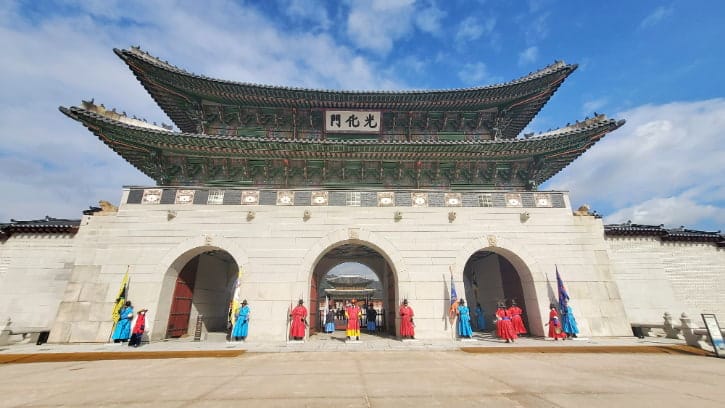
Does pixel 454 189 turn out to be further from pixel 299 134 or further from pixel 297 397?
pixel 297 397

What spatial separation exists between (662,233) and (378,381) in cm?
1664

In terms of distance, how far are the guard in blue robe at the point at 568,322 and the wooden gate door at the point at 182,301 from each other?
602 inches

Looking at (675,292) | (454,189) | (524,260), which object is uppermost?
(454,189)

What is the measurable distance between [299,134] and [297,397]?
13395mm

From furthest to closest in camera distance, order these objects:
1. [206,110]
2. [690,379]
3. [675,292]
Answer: [206,110], [675,292], [690,379]

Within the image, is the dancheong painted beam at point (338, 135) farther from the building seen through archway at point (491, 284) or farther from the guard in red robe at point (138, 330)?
the guard in red robe at point (138, 330)

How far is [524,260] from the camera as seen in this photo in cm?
1176

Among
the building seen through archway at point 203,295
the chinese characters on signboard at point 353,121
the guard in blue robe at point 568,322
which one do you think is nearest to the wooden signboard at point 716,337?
the guard in blue robe at point 568,322

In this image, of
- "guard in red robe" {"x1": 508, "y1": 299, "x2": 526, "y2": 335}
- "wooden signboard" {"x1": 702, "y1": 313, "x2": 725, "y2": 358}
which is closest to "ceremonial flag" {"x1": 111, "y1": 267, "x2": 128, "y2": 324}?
"guard in red robe" {"x1": 508, "y1": 299, "x2": 526, "y2": 335}

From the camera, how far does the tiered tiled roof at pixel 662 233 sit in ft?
44.5

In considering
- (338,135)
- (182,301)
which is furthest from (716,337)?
(182,301)

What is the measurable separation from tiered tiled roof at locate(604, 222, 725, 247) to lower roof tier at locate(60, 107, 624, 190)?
12.8ft

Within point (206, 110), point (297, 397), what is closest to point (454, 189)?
point (297, 397)

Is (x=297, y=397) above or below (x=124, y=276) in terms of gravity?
below
